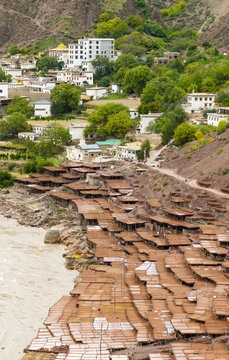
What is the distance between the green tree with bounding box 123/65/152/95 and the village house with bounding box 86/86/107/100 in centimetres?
308

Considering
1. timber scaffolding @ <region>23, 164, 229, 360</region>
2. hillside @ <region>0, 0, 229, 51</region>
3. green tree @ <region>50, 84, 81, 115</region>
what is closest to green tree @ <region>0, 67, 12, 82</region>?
green tree @ <region>50, 84, 81, 115</region>

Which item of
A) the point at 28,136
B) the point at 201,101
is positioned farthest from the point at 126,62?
the point at 28,136

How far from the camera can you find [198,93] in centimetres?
6425

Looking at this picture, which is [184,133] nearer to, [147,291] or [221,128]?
[221,128]

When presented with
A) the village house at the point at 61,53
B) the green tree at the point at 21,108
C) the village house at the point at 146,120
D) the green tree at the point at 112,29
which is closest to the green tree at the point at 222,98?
the village house at the point at 146,120

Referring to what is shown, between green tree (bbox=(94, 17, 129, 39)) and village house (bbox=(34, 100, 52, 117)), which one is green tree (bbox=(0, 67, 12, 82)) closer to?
village house (bbox=(34, 100, 52, 117))

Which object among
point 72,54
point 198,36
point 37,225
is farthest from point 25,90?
point 37,225

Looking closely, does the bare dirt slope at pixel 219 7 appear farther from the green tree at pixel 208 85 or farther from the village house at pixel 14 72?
the green tree at pixel 208 85

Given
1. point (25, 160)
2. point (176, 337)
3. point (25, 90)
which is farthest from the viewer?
point (25, 90)

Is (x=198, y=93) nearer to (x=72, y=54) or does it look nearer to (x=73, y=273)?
(x=72, y=54)

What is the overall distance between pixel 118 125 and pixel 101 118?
2.37 m

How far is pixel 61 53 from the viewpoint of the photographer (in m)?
87.6

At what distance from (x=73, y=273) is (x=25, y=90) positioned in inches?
1827

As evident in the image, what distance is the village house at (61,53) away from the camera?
8706cm
